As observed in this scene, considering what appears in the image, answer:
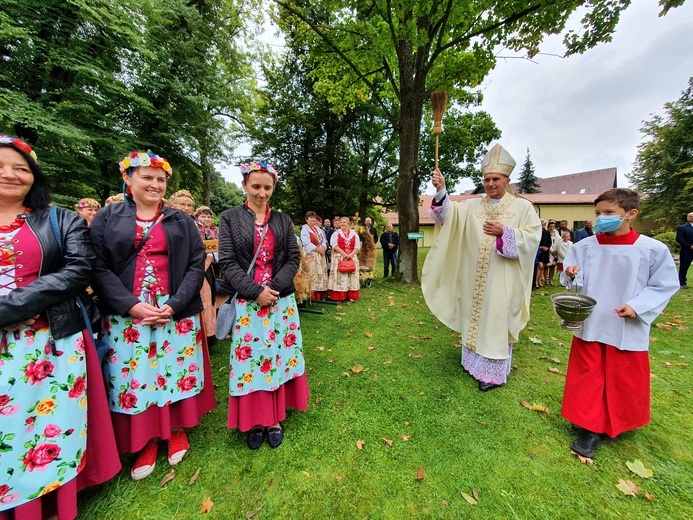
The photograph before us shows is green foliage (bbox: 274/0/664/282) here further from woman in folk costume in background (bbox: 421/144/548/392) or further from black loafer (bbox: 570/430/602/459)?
black loafer (bbox: 570/430/602/459)

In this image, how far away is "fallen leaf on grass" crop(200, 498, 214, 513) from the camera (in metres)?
2.06

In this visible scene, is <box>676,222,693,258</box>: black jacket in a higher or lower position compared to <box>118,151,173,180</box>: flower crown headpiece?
lower

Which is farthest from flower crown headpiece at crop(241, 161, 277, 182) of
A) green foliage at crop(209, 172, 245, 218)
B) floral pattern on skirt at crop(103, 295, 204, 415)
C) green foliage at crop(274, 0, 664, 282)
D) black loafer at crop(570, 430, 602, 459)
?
green foliage at crop(209, 172, 245, 218)

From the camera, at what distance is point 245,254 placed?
8.16ft

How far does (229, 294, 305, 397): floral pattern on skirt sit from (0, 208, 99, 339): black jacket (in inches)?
41.1

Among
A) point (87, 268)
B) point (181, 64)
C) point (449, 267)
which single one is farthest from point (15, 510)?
point (181, 64)

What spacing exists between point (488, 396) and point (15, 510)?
3.99 meters

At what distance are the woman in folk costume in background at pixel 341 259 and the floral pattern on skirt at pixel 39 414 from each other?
6.29m

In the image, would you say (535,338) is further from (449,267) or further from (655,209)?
(655,209)

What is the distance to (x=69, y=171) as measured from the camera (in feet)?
30.0

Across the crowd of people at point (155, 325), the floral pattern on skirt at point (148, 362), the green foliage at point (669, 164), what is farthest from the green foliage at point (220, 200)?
the green foliage at point (669, 164)

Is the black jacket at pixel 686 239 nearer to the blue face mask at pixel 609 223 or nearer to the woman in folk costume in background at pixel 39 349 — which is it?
the blue face mask at pixel 609 223

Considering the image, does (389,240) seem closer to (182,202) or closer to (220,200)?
(182,202)

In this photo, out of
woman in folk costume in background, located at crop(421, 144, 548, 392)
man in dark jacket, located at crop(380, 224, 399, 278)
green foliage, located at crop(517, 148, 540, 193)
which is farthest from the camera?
green foliage, located at crop(517, 148, 540, 193)
